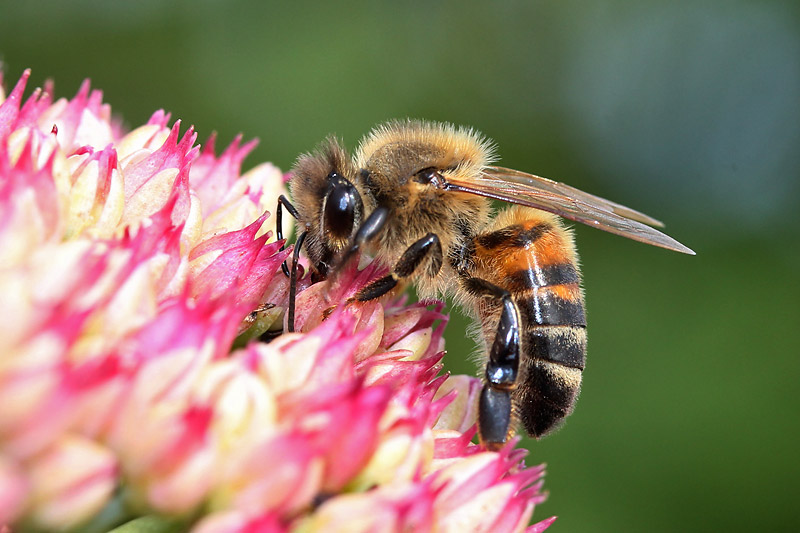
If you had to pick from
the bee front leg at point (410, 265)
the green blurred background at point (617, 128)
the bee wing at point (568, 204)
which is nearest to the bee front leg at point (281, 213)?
the bee front leg at point (410, 265)

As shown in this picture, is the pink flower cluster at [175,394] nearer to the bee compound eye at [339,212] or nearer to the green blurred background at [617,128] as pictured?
the bee compound eye at [339,212]

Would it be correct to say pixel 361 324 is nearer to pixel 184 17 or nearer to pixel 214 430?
pixel 214 430

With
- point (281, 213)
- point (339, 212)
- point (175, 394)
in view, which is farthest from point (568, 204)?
point (175, 394)

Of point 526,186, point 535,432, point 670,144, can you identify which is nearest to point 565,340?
point 535,432

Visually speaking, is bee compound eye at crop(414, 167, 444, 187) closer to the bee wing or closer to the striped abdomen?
the bee wing

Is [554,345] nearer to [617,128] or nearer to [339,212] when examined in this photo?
[339,212]
